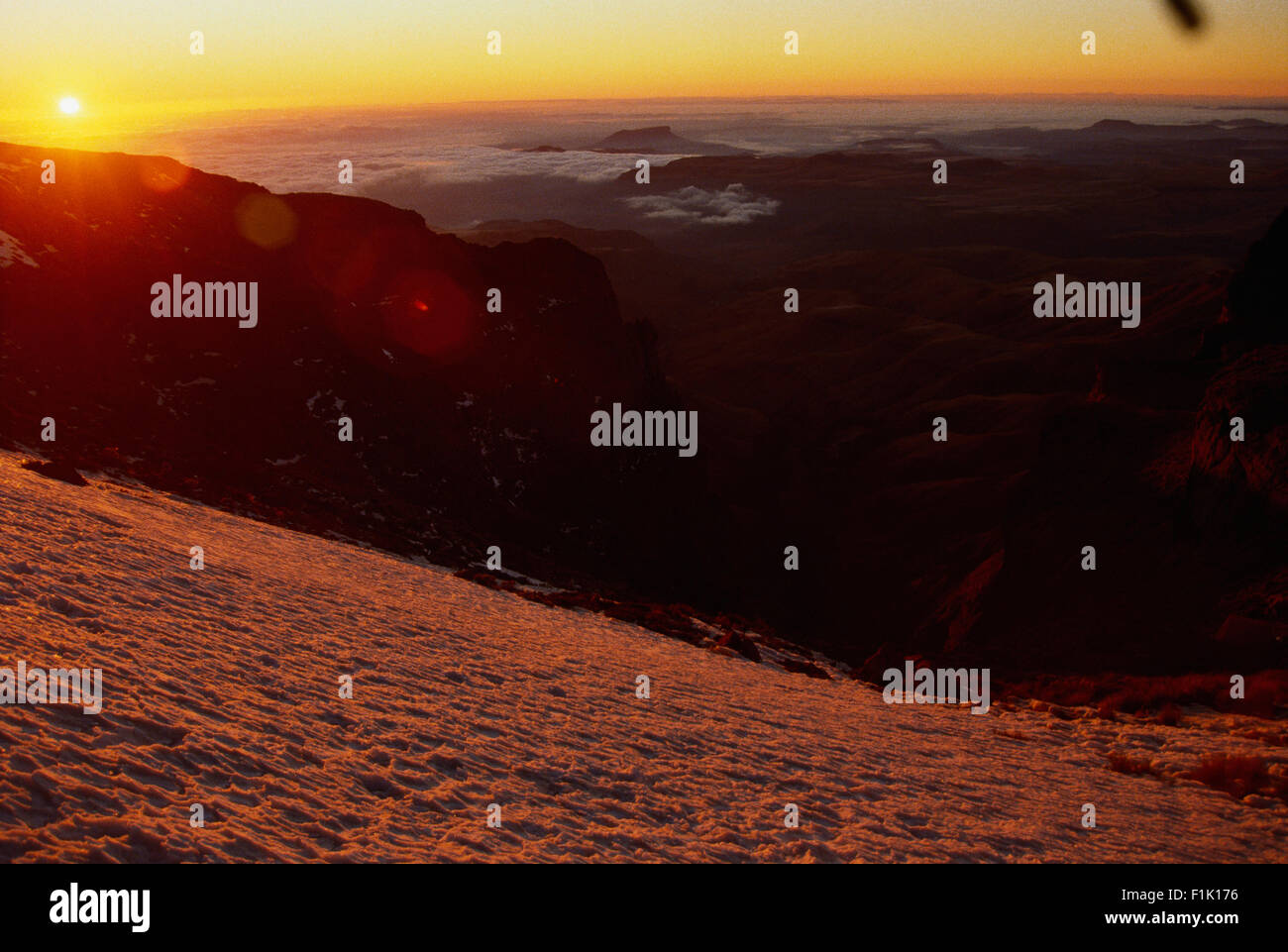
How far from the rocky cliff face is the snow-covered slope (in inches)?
362

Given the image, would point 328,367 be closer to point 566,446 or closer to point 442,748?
point 566,446

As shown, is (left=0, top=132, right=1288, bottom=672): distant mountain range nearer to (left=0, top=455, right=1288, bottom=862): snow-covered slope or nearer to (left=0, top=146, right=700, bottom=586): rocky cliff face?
(left=0, top=146, right=700, bottom=586): rocky cliff face

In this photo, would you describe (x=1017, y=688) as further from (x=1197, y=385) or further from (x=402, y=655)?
(x=1197, y=385)

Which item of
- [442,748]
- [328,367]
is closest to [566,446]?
[328,367]

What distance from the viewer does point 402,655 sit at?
10469 millimetres

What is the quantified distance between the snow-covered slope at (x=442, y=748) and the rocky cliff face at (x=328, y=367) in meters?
9.18

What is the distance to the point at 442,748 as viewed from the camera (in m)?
7.51

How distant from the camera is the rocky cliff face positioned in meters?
25.4

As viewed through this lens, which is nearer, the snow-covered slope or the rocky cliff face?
the snow-covered slope

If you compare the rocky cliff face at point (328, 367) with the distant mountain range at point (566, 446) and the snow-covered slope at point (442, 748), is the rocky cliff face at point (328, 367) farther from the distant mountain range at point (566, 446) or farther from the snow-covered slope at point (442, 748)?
the snow-covered slope at point (442, 748)

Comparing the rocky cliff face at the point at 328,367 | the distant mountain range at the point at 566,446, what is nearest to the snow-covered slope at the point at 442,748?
the distant mountain range at the point at 566,446

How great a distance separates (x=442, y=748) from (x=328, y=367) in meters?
31.7

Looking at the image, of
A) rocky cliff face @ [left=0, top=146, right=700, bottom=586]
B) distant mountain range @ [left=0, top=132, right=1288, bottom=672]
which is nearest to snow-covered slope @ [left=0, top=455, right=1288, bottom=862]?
distant mountain range @ [left=0, top=132, right=1288, bottom=672]

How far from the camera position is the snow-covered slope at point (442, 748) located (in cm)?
557
